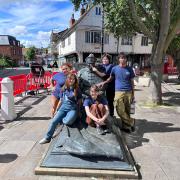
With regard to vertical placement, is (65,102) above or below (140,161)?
above

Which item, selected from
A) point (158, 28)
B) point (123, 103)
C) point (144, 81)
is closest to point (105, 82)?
point (123, 103)

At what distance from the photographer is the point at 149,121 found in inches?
349

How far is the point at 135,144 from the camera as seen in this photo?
649 centimetres

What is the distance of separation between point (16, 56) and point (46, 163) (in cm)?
11504

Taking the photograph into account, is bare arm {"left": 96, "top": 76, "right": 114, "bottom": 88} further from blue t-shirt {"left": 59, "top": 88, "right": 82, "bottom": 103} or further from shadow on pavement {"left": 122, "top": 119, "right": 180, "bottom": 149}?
shadow on pavement {"left": 122, "top": 119, "right": 180, "bottom": 149}

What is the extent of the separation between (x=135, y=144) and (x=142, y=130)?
1294mm

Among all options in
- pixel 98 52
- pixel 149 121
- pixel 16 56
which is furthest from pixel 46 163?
pixel 16 56

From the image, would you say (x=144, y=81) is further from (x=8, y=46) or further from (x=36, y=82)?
(x=8, y=46)

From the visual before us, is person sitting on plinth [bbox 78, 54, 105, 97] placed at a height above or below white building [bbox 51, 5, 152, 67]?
below

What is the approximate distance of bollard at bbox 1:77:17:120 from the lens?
8508 mm

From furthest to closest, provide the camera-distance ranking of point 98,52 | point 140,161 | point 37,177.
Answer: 1. point 98,52
2. point 140,161
3. point 37,177

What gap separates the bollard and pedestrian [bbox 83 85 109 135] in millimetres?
3190

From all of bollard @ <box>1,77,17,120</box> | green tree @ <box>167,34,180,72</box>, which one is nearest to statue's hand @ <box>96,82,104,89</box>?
bollard @ <box>1,77,17,120</box>

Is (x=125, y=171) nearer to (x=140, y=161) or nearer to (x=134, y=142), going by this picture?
(x=140, y=161)
